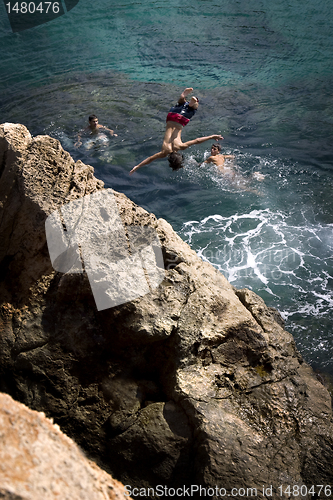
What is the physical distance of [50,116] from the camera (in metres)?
9.37

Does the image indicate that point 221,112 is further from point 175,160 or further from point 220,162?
point 175,160

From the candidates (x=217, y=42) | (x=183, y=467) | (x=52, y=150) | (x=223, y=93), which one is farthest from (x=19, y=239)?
(x=217, y=42)

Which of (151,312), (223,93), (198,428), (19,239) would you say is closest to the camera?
(198,428)

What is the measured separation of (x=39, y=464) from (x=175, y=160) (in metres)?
6.71

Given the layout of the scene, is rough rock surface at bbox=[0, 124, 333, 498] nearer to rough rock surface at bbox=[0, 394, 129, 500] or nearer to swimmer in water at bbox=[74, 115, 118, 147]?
rough rock surface at bbox=[0, 394, 129, 500]

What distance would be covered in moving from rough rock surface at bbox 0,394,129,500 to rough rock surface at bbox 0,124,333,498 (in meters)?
1.28

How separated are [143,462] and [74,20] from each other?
601 inches

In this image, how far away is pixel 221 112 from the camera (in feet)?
30.6

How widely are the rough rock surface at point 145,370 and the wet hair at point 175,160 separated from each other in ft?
14.6

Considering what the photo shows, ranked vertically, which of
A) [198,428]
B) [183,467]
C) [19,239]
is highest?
[19,239]

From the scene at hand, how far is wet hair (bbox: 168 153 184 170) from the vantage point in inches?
291

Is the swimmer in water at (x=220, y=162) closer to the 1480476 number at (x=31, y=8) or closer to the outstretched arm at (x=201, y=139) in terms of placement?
the outstretched arm at (x=201, y=139)

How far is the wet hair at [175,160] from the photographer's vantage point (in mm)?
7385

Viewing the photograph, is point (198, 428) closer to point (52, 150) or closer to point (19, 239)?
point (19, 239)
